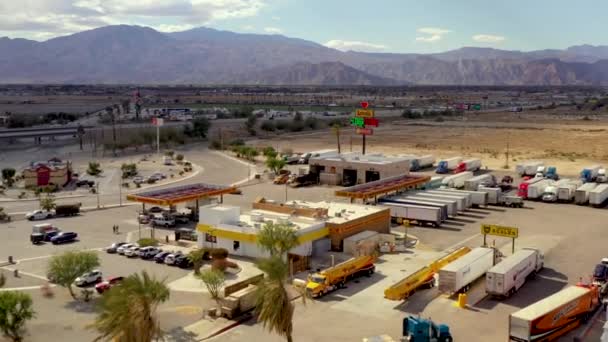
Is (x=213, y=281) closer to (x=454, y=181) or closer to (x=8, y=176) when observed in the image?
(x=454, y=181)

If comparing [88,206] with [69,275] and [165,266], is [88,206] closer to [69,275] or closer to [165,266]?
[165,266]

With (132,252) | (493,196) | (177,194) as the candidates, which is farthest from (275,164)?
(132,252)

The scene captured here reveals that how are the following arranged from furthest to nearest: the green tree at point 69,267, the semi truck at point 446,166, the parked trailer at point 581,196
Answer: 1. the semi truck at point 446,166
2. the parked trailer at point 581,196
3. the green tree at point 69,267

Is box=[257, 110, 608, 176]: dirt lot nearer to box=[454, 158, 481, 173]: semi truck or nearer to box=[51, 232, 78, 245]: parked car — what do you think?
box=[454, 158, 481, 173]: semi truck

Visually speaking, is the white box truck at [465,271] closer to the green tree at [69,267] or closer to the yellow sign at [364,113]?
the green tree at [69,267]

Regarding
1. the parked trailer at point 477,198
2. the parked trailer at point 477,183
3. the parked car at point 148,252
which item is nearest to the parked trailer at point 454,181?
the parked trailer at point 477,183

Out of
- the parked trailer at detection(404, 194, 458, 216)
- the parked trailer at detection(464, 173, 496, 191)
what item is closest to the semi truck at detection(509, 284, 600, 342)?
the parked trailer at detection(404, 194, 458, 216)
